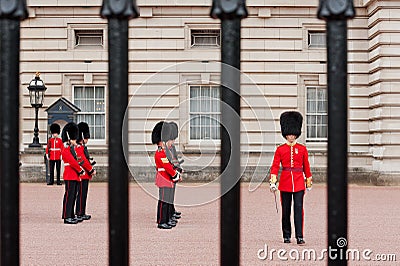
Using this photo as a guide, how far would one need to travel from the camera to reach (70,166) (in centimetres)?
1073

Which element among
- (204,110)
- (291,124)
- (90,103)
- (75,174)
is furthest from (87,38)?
(291,124)

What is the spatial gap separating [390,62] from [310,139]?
9.66 ft

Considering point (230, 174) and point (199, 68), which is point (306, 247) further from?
point (199, 68)

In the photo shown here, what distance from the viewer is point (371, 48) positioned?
20.2 meters

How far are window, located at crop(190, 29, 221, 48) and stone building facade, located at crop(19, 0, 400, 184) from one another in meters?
0.03

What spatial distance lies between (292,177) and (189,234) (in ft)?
4.68

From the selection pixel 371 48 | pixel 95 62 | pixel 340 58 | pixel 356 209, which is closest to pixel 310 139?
pixel 371 48

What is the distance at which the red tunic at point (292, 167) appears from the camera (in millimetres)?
8297

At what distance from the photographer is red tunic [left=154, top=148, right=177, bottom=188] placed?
10023mm

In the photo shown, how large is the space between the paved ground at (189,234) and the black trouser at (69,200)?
15cm

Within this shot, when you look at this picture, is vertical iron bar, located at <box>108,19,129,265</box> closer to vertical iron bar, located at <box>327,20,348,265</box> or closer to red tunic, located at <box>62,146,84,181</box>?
vertical iron bar, located at <box>327,20,348,265</box>

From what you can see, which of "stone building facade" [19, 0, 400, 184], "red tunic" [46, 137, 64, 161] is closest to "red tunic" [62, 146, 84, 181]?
"red tunic" [46, 137, 64, 161]

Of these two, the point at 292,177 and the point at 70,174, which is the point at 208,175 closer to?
the point at 70,174

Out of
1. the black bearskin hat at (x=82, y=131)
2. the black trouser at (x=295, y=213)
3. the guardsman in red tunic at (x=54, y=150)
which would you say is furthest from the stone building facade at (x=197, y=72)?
the black trouser at (x=295, y=213)
